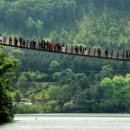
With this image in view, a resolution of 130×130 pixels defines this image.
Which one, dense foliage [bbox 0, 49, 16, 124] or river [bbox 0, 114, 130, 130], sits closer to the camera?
dense foliage [bbox 0, 49, 16, 124]

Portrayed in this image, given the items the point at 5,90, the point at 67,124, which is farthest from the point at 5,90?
the point at 67,124

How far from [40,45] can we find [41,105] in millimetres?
139199

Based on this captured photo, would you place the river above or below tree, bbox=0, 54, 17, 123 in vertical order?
below

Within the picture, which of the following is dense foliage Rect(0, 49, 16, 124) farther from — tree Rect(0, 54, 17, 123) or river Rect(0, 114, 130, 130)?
river Rect(0, 114, 130, 130)

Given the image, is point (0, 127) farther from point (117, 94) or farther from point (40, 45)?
point (117, 94)

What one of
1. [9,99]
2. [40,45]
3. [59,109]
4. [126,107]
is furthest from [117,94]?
[40,45]

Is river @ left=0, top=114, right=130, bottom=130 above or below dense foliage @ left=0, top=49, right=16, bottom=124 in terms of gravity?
below

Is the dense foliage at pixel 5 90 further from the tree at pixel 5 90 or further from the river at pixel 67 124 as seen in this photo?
the river at pixel 67 124

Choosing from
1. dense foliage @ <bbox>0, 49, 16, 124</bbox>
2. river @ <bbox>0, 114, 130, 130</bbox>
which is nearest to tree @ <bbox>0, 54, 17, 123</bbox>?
dense foliage @ <bbox>0, 49, 16, 124</bbox>

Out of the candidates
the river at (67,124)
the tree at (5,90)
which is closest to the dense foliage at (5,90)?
the tree at (5,90)

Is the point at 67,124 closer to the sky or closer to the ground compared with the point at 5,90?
closer to the ground

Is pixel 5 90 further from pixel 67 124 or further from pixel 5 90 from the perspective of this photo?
pixel 67 124

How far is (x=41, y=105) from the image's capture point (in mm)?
192500

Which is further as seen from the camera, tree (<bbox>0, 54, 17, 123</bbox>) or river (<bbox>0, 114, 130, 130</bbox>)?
river (<bbox>0, 114, 130, 130</bbox>)
